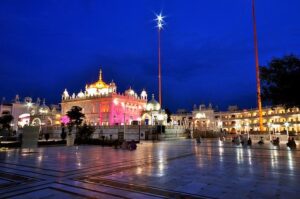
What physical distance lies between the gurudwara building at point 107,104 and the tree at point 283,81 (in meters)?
37.9

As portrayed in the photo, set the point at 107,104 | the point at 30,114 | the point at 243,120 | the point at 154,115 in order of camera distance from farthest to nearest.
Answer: the point at 243,120, the point at 30,114, the point at 107,104, the point at 154,115

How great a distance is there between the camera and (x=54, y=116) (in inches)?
2758

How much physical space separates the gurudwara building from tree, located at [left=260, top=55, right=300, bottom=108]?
37889 millimetres

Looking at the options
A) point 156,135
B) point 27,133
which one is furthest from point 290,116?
point 27,133

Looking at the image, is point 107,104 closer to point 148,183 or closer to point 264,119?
point 148,183

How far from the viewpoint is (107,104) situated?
59.8 m

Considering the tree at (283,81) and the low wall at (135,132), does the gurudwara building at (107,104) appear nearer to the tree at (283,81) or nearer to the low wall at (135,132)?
the low wall at (135,132)

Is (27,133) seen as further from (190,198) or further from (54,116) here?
(54,116)

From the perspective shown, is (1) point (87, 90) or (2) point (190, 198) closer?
(2) point (190, 198)

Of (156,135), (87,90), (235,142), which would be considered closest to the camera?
(235,142)

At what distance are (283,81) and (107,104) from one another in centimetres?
4540

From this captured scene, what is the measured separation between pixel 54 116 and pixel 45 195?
222 feet

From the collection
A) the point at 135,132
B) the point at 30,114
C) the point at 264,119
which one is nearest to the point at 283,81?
the point at 135,132

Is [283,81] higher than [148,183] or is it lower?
higher
